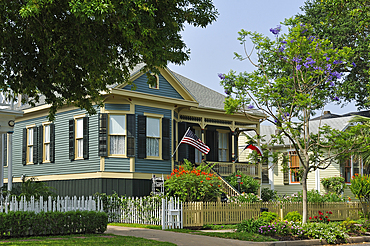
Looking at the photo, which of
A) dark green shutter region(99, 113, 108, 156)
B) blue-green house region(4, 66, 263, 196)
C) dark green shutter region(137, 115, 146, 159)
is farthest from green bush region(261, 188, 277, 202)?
dark green shutter region(99, 113, 108, 156)

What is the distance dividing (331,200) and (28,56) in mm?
17915

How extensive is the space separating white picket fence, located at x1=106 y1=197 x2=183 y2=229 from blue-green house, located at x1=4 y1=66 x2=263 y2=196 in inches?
51.0

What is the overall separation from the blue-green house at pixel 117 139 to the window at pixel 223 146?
1893mm

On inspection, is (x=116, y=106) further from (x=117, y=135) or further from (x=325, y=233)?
(x=325, y=233)

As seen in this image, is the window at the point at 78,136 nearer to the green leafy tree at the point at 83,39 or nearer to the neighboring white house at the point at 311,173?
the green leafy tree at the point at 83,39

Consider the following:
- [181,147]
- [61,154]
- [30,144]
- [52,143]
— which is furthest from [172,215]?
[30,144]

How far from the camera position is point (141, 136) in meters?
21.4

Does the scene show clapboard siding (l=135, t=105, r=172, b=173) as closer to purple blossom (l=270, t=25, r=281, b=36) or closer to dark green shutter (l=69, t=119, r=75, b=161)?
dark green shutter (l=69, t=119, r=75, b=161)

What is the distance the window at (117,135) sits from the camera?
20.9 m

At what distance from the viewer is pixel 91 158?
21.1 meters

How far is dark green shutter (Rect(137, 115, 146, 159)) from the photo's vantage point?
69.8ft

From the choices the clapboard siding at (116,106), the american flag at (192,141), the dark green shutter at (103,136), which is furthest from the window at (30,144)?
the american flag at (192,141)

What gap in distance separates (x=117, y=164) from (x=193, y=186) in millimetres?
4208

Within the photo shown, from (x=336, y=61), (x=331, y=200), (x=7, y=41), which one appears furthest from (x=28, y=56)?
(x=331, y=200)
